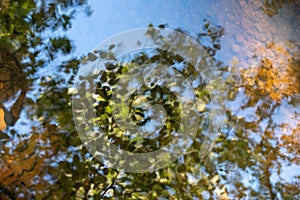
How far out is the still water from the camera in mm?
1075

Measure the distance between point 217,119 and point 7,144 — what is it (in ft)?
2.22

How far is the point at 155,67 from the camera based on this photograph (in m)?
1.15

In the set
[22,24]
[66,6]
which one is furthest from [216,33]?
[22,24]

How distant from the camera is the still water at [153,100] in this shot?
1.08 m

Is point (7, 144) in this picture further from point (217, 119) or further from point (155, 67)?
point (217, 119)

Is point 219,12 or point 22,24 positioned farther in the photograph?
point 219,12

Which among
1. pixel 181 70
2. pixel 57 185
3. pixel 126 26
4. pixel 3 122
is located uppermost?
pixel 126 26

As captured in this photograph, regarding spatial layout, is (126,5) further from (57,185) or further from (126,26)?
(57,185)

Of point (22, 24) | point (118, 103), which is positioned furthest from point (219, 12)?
point (22, 24)

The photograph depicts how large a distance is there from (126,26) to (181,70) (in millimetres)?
251

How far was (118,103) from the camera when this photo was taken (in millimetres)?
1103

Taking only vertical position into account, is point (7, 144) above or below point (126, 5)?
below

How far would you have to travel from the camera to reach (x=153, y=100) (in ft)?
3.71

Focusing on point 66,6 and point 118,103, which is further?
point 66,6
